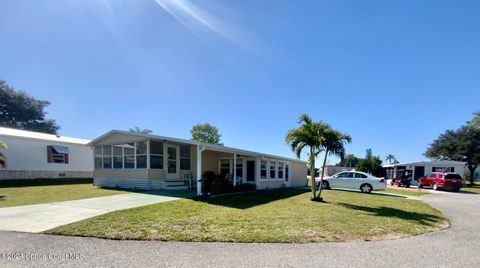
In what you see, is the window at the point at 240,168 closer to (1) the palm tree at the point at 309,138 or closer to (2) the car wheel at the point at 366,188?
(1) the palm tree at the point at 309,138

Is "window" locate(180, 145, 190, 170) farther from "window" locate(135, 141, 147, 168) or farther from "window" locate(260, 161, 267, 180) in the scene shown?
"window" locate(260, 161, 267, 180)

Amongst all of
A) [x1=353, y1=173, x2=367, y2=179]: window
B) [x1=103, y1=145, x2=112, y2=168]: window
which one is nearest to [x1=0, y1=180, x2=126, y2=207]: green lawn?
[x1=103, y1=145, x2=112, y2=168]: window

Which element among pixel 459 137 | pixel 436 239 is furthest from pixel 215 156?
pixel 459 137

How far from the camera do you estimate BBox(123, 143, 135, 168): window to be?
16634 millimetres

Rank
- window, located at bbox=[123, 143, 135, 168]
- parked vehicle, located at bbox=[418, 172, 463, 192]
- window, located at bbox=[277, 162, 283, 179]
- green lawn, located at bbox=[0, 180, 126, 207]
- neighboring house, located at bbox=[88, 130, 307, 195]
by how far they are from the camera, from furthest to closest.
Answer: parked vehicle, located at bbox=[418, 172, 463, 192] → window, located at bbox=[277, 162, 283, 179] → window, located at bbox=[123, 143, 135, 168] → neighboring house, located at bbox=[88, 130, 307, 195] → green lawn, located at bbox=[0, 180, 126, 207]

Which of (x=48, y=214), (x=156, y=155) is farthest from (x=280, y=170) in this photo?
(x=48, y=214)

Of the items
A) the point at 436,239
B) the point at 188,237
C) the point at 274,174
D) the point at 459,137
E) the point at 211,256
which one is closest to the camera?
the point at 211,256

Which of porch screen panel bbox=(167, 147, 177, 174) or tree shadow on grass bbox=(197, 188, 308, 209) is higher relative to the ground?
porch screen panel bbox=(167, 147, 177, 174)

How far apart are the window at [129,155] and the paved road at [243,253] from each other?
10.4m

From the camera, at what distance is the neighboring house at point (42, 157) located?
2086cm

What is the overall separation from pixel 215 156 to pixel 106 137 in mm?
7130

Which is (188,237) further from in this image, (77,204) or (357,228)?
(77,204)

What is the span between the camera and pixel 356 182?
20.7 metres

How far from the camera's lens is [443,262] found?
511cm
